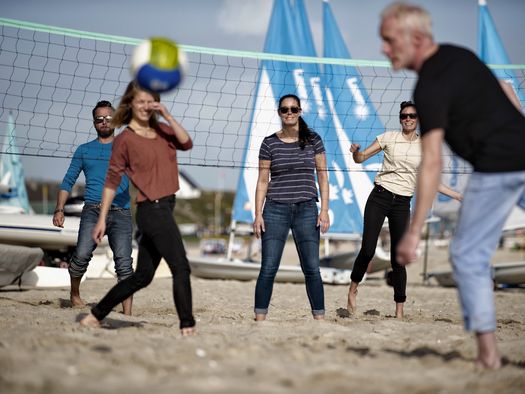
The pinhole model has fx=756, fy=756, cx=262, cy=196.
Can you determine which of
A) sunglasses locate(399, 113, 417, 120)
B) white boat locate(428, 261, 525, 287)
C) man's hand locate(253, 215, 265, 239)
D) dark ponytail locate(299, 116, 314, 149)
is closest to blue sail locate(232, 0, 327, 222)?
white boat locate(428, 261, 525, 287)

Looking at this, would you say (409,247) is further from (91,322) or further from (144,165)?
(91,322)

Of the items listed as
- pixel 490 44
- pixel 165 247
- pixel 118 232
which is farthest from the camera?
pixel 490 44

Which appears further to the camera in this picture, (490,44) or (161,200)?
(490,44)

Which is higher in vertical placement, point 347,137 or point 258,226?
point 347,137

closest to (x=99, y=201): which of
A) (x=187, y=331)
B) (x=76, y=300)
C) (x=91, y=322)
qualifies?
(x=76, y=300)

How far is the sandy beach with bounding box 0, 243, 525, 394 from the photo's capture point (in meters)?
3.22

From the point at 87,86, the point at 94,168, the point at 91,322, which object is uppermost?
the point at 87,86

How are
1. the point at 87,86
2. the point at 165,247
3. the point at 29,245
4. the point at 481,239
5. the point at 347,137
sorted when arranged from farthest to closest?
1. the point at 347,137
2. the point at 29,245
3. the point at 87,86
4. the point at 165,247
5. the point at 481,239

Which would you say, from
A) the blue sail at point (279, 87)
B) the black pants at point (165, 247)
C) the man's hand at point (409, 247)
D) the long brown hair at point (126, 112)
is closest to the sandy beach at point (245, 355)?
the black pants at point (165, 247)

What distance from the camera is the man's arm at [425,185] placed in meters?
3.62

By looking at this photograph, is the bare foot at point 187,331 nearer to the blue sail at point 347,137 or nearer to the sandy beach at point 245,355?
the sandy beach at point 245,355

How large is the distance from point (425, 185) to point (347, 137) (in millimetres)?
9635

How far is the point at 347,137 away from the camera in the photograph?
43.3 feet

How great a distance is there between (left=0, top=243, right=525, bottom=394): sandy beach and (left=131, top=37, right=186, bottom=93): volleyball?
1504 millimetres
